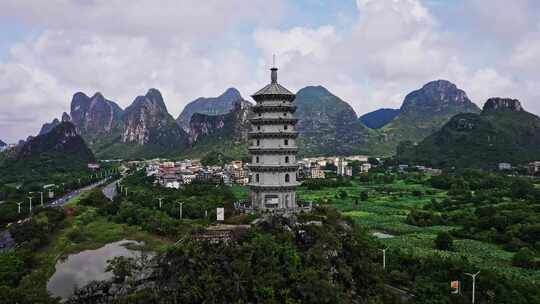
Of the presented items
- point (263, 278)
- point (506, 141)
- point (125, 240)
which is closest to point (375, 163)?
point (506, 141)

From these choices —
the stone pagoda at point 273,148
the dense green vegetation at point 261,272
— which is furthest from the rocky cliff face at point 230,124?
the dense green vegetation at point 261,272

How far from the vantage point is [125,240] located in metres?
43.2

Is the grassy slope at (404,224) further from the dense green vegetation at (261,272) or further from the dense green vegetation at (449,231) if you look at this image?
the dense green vegetation at (261,272)

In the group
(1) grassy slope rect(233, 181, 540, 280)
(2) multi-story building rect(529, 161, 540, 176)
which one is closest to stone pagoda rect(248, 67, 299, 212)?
(1) grassy slope rect(233, 181, 540, 280)

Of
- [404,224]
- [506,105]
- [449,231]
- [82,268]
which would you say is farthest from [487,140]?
[82,268]

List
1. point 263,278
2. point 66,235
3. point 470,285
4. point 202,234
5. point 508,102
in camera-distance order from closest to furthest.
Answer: point 263,278 → point 202,234 → point 470,285 → point 66,235 → point 508,102

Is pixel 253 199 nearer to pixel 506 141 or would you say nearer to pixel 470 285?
pixel 470 285

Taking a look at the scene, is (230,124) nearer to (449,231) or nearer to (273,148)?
(449,231)

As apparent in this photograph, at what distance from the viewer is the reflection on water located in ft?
107

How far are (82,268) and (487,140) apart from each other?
153612 mm

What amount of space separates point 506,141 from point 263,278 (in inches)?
6254

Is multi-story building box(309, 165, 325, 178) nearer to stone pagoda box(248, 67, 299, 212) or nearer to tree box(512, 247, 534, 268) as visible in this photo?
tree box(512, 247, 534, 268)

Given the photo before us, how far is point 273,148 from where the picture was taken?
36.1 metres

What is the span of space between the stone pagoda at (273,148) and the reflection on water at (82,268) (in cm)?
1202
